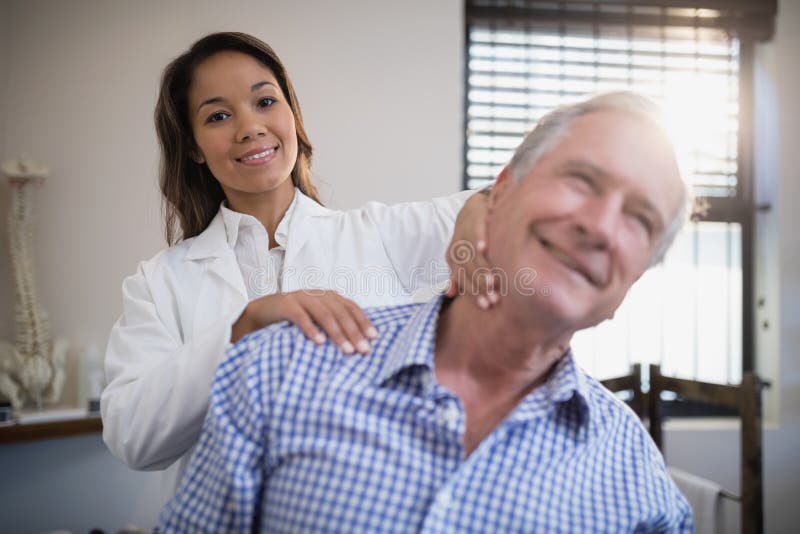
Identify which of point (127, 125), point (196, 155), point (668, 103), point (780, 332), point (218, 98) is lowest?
point (780, 332)

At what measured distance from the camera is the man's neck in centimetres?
87

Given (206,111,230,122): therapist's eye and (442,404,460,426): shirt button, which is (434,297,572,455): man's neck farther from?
(206,111,230,122): therapist's eye

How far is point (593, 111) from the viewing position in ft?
2.85

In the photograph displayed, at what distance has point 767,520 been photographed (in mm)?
2930

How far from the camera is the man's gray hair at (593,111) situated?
86 centimetres

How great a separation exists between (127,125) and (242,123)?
4.84ft

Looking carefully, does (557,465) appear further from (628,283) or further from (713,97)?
(713,97)

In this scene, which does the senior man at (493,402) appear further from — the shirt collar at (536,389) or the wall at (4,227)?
the wall at (4,227)

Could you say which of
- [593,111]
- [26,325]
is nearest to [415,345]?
[593,111]

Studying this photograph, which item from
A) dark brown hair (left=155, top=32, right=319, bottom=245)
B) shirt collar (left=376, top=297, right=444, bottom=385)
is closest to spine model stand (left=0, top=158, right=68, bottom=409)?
dark brown hair (left=155, top=32, right=319, bottom=245)

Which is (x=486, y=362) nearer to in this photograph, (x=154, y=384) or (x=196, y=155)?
(x=154, y=384)

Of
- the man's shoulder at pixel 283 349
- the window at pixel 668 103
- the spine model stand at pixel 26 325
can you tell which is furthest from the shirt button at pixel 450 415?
the window at pixel 668 103

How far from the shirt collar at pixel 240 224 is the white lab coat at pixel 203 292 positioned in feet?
0.07

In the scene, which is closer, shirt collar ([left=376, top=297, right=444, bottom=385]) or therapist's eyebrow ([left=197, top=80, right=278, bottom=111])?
shirt collar ([left=376, top=297, right=444, bottom=385])
